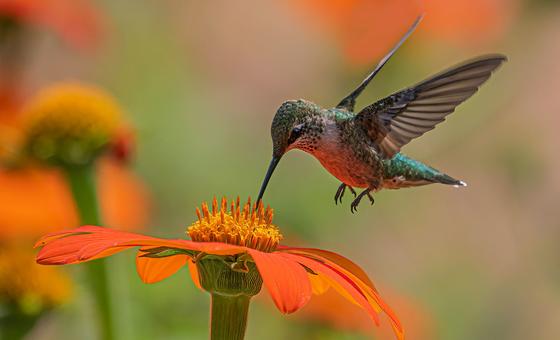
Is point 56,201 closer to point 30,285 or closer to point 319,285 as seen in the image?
point 30,285

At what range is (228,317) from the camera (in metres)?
1.21

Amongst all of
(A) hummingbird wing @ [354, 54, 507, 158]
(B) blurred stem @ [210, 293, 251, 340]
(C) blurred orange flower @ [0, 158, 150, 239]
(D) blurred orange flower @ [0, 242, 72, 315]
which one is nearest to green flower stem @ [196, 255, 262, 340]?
(B) blurred stem @ [210, 293, 251, 340]

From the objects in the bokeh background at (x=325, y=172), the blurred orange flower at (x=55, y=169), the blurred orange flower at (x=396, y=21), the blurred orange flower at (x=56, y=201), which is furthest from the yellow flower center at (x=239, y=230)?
the blurred orange flower at (x=396, y=21)

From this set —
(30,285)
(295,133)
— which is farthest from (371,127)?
(30,285)

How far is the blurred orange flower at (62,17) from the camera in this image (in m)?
2.99

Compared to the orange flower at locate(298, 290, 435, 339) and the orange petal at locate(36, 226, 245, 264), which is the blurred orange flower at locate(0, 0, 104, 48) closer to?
the orange flower at locate(298, 290, 435, 339)

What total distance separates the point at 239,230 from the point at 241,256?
4.9 inches

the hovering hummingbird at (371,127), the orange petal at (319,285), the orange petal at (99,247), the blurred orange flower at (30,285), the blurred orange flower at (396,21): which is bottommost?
the blurred orange flower at (30,285)

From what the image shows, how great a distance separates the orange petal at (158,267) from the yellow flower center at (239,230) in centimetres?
4

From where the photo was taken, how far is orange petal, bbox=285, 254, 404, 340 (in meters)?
1.16

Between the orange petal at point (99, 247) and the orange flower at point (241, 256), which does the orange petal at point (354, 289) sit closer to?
the orange flower at point (241, 256)

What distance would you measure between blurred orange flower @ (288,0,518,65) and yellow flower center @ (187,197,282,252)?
161cm

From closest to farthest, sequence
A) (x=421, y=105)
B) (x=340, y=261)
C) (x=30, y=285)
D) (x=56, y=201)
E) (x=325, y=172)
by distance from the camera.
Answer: (x=340, y=261) < (x=421, y=105) < (x=30, y=285) < (x=56, y=201) < (x=325, y=172)

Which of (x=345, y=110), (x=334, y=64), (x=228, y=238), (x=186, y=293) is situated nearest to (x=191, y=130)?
(x=334, y=64)
